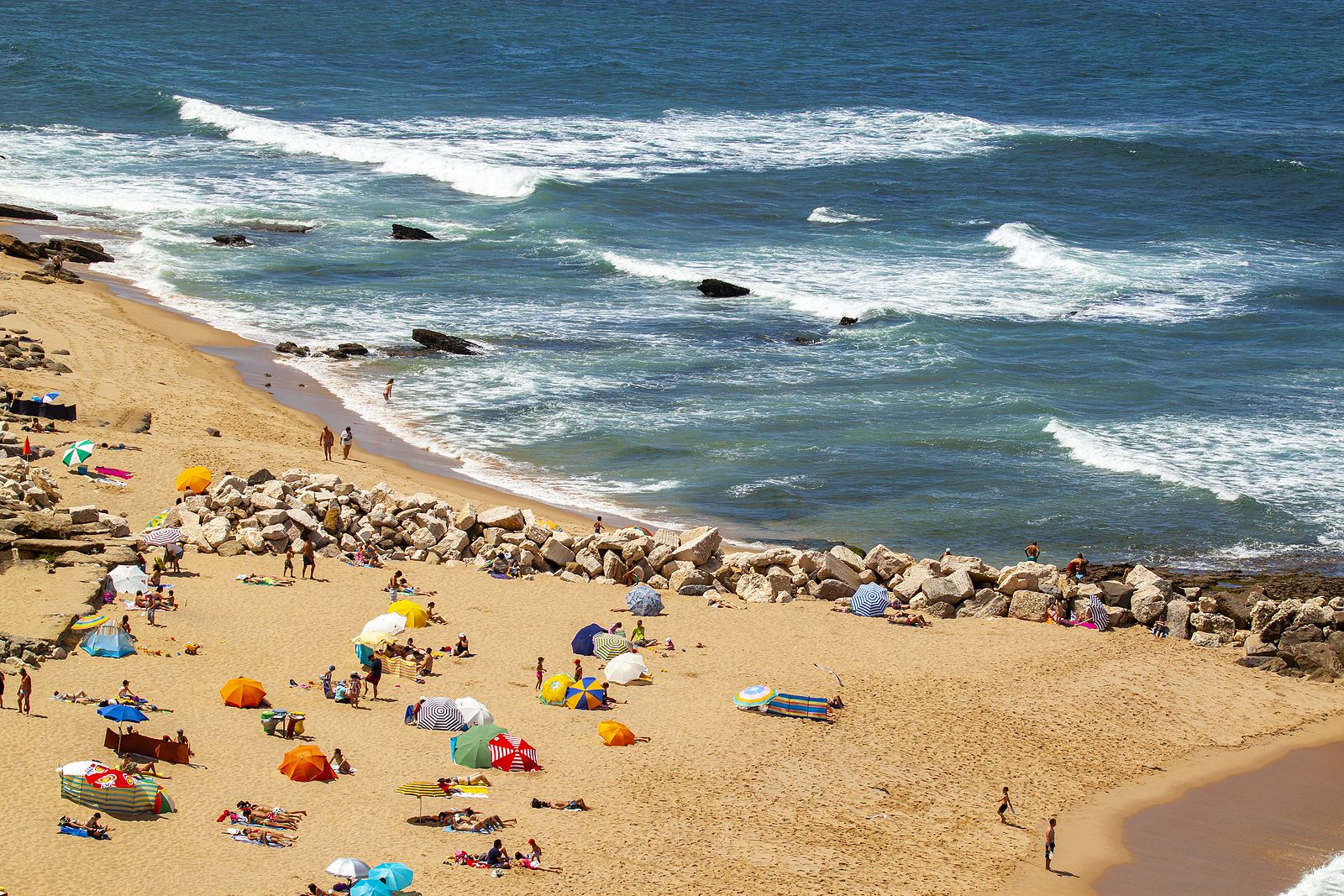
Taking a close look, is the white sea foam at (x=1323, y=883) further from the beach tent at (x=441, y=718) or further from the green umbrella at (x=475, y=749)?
the beach tent at (x=441, y=718)

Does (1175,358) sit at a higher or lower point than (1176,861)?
higher

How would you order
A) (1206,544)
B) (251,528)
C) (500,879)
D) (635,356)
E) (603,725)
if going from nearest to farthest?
(500,879)
(603,725)
(251,528)
(1206,544)
(635,356)

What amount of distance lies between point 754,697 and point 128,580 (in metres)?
10.7

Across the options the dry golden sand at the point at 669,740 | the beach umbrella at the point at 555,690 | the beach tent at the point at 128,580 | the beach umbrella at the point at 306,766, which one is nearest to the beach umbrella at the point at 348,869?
the dry golden sand at the point at 669,740

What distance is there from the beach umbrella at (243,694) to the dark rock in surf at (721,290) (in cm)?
2882

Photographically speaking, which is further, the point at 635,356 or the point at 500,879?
the point at 635,356

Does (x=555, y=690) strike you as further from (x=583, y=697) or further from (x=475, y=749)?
(x=475, y=749)

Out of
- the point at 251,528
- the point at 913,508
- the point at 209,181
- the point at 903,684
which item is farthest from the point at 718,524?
the point at 209,181

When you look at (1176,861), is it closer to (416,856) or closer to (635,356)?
(416,856)

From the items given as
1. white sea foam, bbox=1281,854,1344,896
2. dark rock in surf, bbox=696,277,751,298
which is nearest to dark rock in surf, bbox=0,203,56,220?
dark rock in surf, bbox=696,277,751,298

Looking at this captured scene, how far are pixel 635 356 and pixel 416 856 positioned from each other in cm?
2505

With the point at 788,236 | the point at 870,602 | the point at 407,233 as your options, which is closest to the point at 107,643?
the point at 870,602

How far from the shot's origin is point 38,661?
2197 centimetres

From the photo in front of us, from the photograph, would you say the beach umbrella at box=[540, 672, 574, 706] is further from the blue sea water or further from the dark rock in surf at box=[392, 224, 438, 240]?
the dark rock in surf at box=[392, 224, 438, 240]
